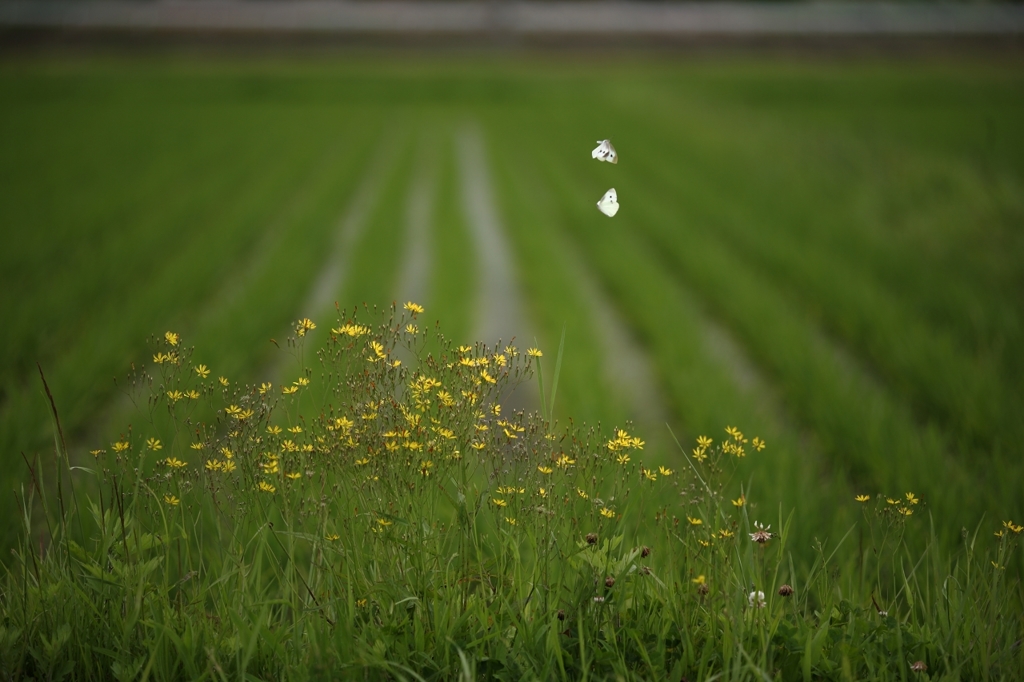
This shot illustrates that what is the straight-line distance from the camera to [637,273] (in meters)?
5.86

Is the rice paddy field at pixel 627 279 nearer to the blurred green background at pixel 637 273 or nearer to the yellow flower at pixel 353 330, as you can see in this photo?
the blurred green background at pixel 637 273

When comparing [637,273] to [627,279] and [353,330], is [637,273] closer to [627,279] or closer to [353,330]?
[627,279]

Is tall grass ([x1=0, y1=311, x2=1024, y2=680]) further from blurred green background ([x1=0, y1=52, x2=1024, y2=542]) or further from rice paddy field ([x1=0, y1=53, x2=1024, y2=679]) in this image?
blurred green background ([x1=0, y1=52, x2=1024, y2=542])

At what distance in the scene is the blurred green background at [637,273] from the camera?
3.23 m

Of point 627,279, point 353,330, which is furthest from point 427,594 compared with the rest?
point 627,279

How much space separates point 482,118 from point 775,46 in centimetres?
2054

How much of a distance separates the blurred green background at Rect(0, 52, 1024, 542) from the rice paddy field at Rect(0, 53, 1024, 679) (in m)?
0.03

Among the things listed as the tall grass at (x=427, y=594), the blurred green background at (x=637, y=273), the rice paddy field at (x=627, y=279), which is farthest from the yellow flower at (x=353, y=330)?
the blurred green background at (x=637, y=273)

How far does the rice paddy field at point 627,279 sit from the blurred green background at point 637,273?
0.03 meters

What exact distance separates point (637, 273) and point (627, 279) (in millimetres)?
122

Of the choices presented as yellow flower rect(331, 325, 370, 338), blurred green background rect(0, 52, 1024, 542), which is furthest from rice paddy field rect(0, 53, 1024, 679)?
yellow flower rect(331, 325, 370, 338)

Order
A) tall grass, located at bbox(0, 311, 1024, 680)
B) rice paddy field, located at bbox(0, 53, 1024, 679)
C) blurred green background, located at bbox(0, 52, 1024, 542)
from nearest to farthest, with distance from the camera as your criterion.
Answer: tall grass, located at bbox(0, 311, 1024, 680) < rice paddy field, located at bbox(0, 53, 1024, 679) < blurred green background, located at bbox(0, 52, 1024, 542)

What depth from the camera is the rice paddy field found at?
121 inches

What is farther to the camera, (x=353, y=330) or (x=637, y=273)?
(x=637, y=273)
